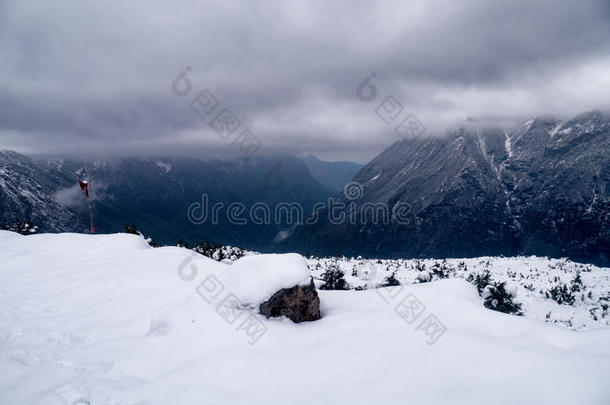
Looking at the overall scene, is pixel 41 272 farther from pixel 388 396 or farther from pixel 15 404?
pixel 388 396

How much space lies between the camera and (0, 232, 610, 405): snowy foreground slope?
783 cm

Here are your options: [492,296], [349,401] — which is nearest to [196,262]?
[349,401]

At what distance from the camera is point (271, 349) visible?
10383 mm

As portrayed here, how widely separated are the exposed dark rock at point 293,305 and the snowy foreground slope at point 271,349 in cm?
39

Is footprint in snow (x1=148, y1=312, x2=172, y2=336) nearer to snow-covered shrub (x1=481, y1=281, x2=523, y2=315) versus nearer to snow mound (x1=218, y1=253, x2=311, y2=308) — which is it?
snow mound (x1=218, y1=253, x2=311, y2=308)

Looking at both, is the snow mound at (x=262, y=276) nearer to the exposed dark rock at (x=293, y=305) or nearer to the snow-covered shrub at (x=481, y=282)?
the exposed dark rock at (x=293, y=305)

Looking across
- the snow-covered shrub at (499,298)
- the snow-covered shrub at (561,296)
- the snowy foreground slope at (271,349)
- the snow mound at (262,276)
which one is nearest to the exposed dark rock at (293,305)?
the snow mound at (262,276)

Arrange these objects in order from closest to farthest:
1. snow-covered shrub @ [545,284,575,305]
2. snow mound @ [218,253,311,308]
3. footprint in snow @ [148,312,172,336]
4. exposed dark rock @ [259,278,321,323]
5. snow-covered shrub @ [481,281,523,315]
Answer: footprint in snow @ [148,312,172,336] < exposed dark rock @ [259,278,321,323] < snow mound @ [218,253,311,308] < snow-covered shrub @ [481,281,523,315] < snow-covered shrub @ [545,284,575,305]

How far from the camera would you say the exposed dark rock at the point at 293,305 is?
12.5 m

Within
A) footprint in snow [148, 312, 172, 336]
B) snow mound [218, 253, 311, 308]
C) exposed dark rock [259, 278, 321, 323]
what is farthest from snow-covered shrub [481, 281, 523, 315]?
footprint in snow [148, 312, 172, 336]

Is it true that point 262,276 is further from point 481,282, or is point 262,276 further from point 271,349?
point 481,282

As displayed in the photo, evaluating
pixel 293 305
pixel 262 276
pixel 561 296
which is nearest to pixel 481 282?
pixel 561 296

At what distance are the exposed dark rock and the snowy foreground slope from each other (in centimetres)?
39

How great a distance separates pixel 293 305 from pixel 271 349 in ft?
7.91
